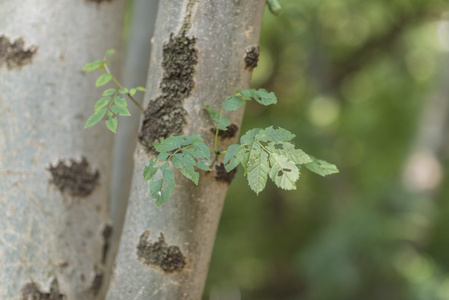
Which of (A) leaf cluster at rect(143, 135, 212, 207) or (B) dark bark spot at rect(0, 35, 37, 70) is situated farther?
(B) dark bark spot at rect(0, 35, 37, 70)

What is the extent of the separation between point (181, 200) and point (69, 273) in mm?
544

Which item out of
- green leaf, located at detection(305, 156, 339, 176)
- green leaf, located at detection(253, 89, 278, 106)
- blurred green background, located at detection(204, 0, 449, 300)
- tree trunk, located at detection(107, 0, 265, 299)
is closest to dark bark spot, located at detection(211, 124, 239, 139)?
tree trunk, located at detection(107, 0, 265, 299)

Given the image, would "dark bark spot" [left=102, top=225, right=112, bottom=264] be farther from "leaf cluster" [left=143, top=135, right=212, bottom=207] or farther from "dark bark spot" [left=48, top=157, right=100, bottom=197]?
"leaf cluster" [left=143, top=135, right=212, bottom=207]

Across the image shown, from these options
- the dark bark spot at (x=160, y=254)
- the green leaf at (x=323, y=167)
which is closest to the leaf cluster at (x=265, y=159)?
the green leaf at (x=323, y=167)

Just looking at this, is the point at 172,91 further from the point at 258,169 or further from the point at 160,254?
the point at 160,254

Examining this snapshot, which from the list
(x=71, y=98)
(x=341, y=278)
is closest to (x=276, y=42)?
(x=341, y=278)

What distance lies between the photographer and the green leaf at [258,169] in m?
1.08

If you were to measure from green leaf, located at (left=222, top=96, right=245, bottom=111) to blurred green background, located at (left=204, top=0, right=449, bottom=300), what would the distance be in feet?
4.95

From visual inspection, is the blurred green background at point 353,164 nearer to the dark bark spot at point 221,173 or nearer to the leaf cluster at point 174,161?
the dark bark spot at point 221,173

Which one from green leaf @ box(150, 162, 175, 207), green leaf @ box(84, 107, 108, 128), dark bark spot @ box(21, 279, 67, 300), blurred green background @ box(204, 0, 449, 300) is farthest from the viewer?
blurred green background @ box(204, 0, 449, 300)

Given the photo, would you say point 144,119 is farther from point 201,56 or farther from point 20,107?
point 20,107

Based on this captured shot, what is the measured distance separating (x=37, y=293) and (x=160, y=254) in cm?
46

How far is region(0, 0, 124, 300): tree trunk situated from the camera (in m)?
1.40

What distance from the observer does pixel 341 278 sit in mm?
5258
